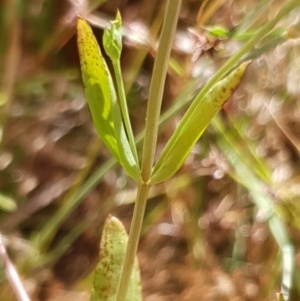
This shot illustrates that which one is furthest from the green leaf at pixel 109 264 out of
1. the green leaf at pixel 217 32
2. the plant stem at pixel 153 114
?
the green leaf at pixel 217 32

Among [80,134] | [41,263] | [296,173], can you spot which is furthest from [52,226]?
[296,173]

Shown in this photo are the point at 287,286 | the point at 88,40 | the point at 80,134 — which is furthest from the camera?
the point at 80,134

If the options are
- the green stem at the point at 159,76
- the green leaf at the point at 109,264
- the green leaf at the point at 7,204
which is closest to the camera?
the green stem at the point at 159,76

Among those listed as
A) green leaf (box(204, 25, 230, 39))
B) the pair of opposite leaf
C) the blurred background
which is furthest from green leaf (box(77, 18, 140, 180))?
the blurred background

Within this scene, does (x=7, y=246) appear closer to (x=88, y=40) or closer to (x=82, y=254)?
(x=82, y=254)

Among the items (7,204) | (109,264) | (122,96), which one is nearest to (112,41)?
(122,96)

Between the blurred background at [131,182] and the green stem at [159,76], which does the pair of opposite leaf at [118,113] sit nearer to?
the green stem at [159,76]
